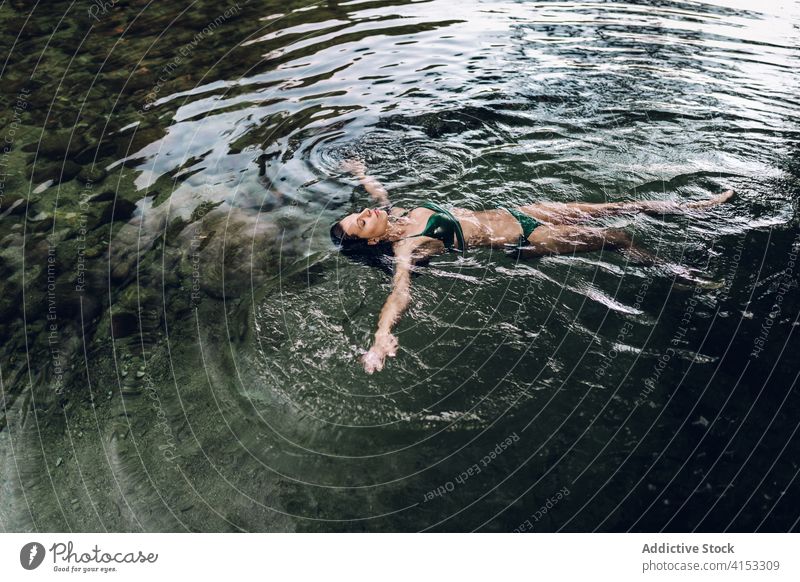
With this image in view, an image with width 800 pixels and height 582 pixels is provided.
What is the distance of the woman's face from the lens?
16.9 feet

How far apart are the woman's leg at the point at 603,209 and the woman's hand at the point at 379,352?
2.38 m

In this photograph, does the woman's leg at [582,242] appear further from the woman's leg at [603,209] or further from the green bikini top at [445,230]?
the green bikini top at [445,230]

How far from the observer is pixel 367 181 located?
6211 millimetres

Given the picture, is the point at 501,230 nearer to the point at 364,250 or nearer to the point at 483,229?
Answer: the point at 483,229

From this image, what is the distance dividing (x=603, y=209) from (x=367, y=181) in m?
2.53

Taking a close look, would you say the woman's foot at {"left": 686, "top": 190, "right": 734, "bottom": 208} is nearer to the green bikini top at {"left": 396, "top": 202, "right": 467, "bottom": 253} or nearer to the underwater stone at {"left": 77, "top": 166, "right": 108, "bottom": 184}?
the green bikini top at {"left": 396, "top": 202, "right": 467, "bottom": 253}

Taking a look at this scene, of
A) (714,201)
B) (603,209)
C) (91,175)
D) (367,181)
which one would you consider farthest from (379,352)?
(91,175)

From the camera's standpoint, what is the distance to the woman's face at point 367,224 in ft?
16.9

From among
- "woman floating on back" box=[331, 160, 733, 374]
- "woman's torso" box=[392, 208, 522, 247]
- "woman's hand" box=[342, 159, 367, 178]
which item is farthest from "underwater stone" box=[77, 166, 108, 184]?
"woman's torso" box=[392, 208, 522, 247]

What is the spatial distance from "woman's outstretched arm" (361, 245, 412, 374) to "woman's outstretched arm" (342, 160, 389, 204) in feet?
3.22

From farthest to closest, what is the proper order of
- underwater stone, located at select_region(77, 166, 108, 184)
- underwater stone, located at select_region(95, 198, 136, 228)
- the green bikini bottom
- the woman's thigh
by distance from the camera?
underwater stone, located at select_region(77, 166, 108, 184), underwater stone, located at select_region(95, 198, 136, 228), the green bikini bottom, the woman's thigh

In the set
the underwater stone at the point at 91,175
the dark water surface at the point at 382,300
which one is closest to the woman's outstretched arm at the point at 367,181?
the dark water surface at the point at 382,300

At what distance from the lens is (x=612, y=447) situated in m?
3.84

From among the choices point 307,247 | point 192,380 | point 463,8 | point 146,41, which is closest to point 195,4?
point 146,41
